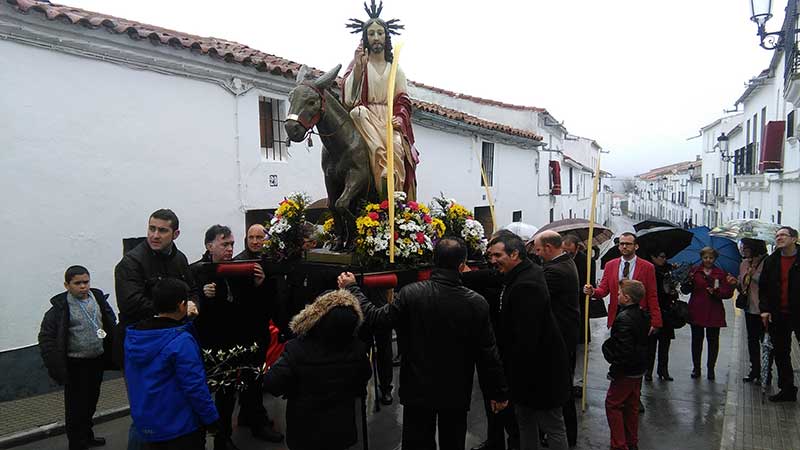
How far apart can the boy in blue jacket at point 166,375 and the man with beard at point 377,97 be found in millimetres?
2101

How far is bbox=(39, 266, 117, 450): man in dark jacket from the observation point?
4.52 m

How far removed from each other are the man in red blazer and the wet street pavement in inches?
37.2

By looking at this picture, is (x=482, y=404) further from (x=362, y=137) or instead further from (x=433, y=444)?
(x=362, y=137)

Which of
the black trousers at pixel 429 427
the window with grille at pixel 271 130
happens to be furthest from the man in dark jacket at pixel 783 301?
the window with grille at pixel 271 130

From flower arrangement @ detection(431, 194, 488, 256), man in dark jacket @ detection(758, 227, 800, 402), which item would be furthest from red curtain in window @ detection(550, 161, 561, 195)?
flower arrangement @ detection(431, 194, 488, 256)

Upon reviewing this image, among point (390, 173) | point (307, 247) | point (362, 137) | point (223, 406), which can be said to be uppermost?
point (362, 137)

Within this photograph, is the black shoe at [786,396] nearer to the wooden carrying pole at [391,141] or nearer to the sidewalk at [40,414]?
the wooden carrying pole at [391,141]

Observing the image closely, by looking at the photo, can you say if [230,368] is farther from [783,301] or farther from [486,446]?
[783,301]

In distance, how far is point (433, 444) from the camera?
11.4ft

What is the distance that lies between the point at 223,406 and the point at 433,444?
194 centimetres

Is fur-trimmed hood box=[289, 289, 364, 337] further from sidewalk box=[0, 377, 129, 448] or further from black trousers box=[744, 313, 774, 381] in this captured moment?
black trousers box=[744, 313, 774, 381]

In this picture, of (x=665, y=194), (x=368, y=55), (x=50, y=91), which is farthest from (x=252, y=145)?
(x=665, y=194)

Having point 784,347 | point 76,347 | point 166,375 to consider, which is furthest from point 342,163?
point 784,347

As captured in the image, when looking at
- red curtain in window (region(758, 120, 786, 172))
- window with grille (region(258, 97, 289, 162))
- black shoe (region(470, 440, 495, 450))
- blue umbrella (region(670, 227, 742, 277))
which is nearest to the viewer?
black shoe (region(470, 440, 495, 450))
